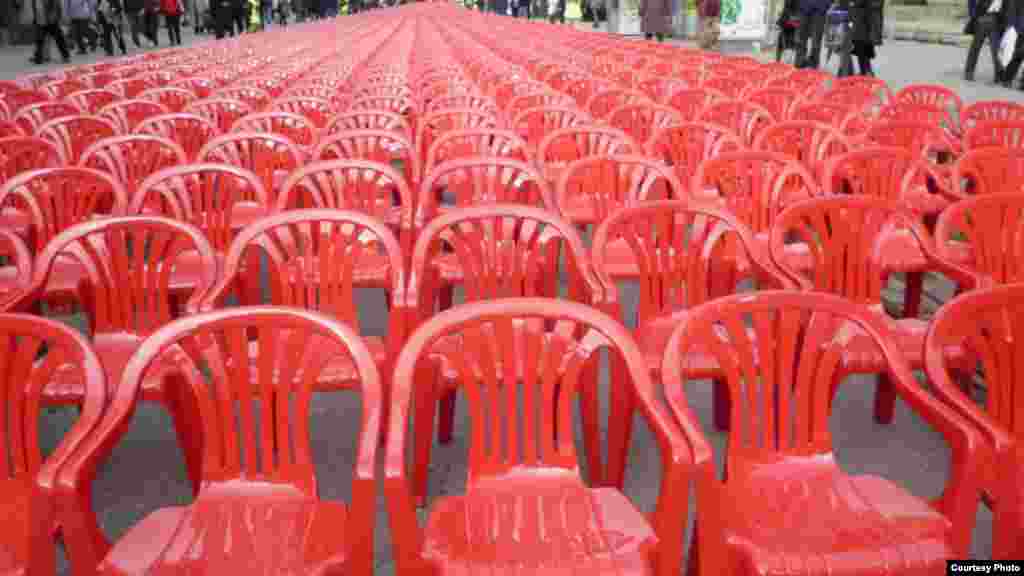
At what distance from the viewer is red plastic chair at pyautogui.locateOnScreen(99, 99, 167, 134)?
6.24 meters

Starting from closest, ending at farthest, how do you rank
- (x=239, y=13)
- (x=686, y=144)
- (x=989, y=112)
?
(x=686, y=144)
(x=989, y=112)
(x=239, y=13)

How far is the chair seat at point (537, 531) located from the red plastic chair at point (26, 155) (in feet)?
12.7

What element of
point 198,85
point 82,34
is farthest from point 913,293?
point 82,34

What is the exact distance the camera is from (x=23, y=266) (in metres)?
3.09

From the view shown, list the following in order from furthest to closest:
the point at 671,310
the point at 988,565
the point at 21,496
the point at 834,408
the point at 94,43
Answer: the point at 94,43 < the point at 834,408 < the point at 671,310 < the point at 21,496 < the point at 988,565

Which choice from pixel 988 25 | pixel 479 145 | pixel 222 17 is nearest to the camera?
pixel 479 145

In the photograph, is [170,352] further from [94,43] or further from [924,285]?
[94,43]

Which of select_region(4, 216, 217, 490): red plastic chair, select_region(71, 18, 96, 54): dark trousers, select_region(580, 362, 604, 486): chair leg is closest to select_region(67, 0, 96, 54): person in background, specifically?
select_region(71, 18, 96, 54): dark trousers

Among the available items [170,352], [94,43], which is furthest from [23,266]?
[94,43]

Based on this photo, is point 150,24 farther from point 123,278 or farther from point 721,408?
point 721,408

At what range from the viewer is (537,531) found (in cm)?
210

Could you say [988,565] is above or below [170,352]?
below

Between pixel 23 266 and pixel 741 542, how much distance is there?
272 cm

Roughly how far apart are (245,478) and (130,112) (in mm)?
5359
